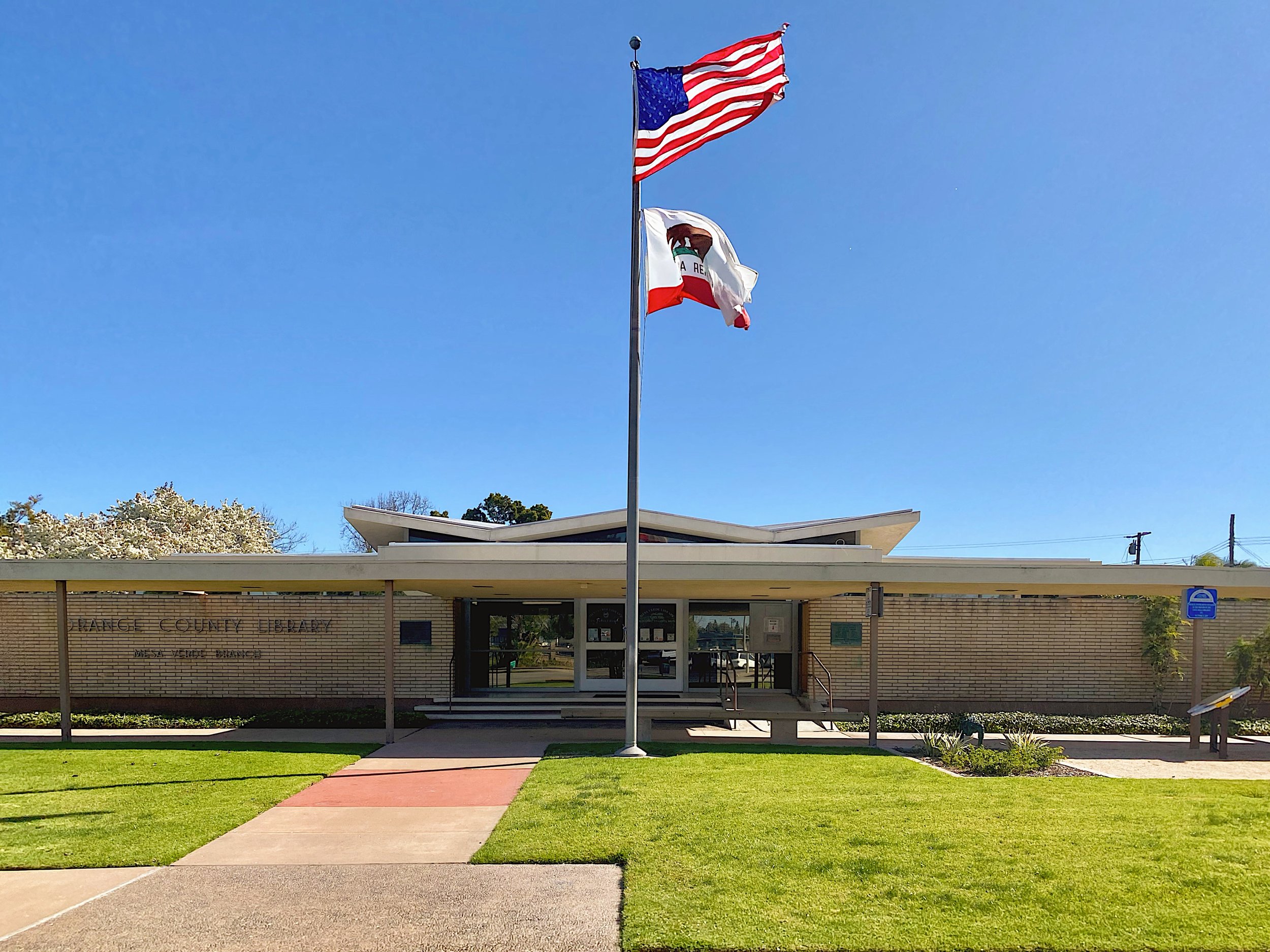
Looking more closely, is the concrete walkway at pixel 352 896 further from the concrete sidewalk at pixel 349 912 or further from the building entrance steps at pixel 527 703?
the building entrance steps at pixel 527 703

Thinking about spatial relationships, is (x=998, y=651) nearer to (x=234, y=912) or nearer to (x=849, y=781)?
(x=849, y=781)

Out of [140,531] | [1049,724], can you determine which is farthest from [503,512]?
[1049,724]

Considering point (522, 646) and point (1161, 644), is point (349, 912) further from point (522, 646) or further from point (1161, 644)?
point (1161, 644)

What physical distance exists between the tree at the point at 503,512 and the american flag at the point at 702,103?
38.7 m

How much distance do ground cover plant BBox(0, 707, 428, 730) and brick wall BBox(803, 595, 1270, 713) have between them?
879cm

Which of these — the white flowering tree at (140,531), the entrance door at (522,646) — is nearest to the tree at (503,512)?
the white flowering tree at (140,531)

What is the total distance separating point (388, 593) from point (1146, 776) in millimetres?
10853

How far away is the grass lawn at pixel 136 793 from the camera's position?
7227mm

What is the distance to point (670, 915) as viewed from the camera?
536 centimetres

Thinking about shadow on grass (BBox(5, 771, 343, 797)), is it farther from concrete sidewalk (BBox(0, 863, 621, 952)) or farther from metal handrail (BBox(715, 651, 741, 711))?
metal handrail (BBox(715, 651, 741, 711))

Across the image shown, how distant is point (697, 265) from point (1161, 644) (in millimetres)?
13277

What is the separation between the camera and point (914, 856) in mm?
6387

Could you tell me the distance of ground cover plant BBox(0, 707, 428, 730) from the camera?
1562cm

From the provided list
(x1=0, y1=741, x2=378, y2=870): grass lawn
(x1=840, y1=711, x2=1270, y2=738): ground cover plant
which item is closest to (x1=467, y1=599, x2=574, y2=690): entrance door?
(x1=0, y1=741, x2=378, y2=870): grass lawn
